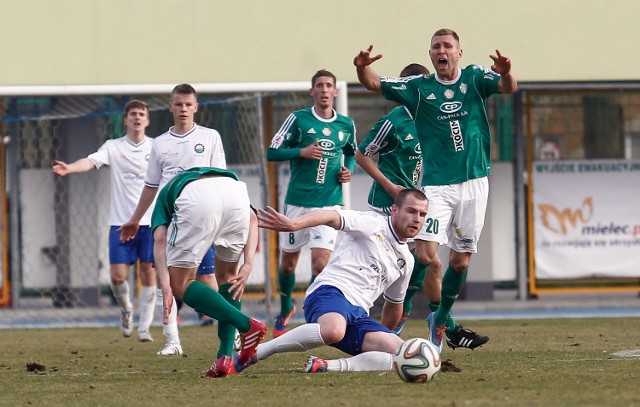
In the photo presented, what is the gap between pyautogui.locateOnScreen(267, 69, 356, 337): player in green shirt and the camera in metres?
10.9

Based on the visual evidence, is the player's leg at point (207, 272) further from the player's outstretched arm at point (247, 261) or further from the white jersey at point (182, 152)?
the player's outstretched arm at point (247, 261)

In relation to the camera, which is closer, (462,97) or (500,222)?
(462,97)

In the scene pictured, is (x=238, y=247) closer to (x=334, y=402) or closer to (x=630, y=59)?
(x=334, y=402)

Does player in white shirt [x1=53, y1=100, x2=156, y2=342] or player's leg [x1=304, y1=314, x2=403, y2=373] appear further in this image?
player in white shirt [x1=53, y1=100, x2=156, y2=342]

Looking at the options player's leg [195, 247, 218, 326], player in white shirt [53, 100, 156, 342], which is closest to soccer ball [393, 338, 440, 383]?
player's leg [195, 247, 218, 326]

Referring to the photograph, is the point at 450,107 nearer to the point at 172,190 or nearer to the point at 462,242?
the point at 462,242

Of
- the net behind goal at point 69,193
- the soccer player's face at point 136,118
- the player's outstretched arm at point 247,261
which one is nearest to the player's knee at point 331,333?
the player's outstretched arm at point 247,261

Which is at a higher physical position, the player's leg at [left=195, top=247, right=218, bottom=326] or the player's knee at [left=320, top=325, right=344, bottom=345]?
the player's leg at [left=195, top=247, right=218, bottom=326]

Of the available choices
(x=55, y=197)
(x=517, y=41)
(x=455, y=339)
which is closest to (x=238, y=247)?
(x=455, y=339)

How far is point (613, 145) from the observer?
1742 cm

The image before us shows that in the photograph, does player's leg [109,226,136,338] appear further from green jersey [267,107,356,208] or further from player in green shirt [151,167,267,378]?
player in green shirt [151,167,267,378]

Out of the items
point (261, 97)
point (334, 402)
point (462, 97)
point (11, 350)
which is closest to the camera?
point (334, 402)

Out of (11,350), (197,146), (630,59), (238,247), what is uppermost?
(630,59)

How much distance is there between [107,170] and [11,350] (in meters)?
6.79
